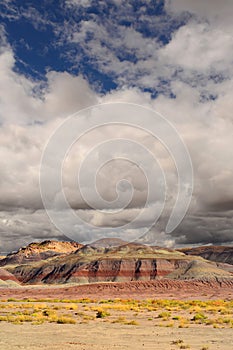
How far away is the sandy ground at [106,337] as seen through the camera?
2322 cm

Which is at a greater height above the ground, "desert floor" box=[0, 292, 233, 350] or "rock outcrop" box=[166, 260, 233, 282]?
"rock outcrop" box=[166, 260, 233, 282]

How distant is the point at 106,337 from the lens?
2700cm

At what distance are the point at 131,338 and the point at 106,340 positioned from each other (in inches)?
82.6

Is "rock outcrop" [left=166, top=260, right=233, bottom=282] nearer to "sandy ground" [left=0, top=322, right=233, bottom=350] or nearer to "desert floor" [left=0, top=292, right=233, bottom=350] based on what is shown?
"desert floor" [left=0, top=292, right=233, bottom=350]

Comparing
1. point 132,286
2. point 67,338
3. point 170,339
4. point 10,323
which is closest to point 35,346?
point 67,338

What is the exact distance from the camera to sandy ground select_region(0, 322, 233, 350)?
23.2m

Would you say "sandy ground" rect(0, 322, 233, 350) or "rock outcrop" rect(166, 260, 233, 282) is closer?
"sandy ground" rect(0, 322, 233, 350)

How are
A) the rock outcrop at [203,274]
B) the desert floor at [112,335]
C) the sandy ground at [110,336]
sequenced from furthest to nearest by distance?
the rock outcrop at [203,274] → the desert floor at [112,335] → the sandy ground at [110,336]

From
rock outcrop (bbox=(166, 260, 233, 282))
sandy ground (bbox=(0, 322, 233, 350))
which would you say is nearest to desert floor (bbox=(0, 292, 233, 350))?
sandy ground (bbox=(0, 322, 233, 350))

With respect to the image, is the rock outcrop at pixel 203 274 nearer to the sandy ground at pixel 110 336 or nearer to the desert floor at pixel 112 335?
the desert floor at pixel 112 335

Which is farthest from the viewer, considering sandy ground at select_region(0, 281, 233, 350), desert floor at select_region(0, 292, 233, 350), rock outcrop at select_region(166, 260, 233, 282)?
rock outcrop at select_region(166, 260, 233, 282)

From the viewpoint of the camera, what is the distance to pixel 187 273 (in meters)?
190

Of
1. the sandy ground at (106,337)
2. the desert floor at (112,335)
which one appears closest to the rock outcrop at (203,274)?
the desert floor at (112,335)

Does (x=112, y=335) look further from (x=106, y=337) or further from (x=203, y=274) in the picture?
(x=203, y=274)
